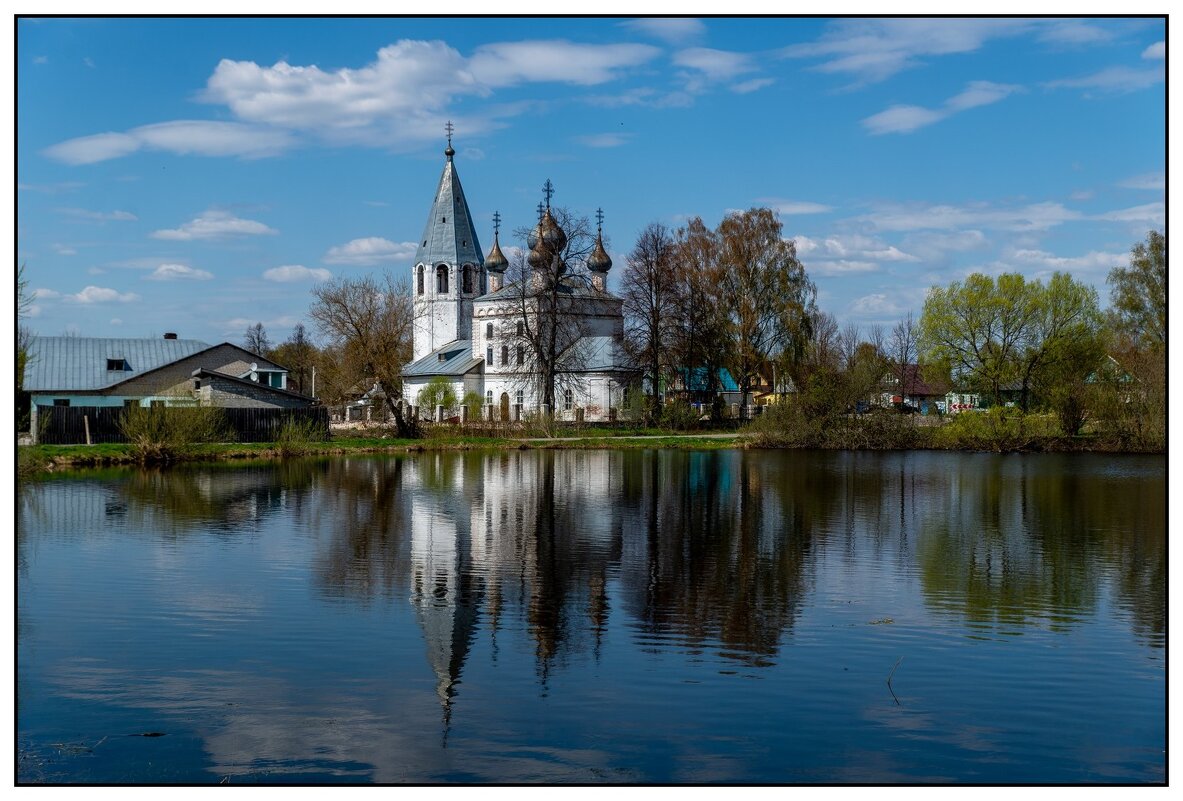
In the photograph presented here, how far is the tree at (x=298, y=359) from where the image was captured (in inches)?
3743

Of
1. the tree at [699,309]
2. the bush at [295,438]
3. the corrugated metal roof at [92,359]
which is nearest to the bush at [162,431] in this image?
the bush at [295,438]

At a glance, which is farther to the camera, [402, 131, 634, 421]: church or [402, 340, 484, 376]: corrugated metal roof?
[402, 340, 484, 376]: corrugated metal roof

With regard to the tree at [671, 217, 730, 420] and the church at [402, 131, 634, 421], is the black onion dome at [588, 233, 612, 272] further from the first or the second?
the tree at [671, 217, 730, 420]

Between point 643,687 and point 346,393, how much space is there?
59.8 metres

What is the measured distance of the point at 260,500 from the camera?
87.2 ft

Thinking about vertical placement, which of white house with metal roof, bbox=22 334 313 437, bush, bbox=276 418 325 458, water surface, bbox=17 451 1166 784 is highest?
white house with metal roof, bbox=22 334 313 437

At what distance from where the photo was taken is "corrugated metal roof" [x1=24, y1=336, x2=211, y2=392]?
57938 mm

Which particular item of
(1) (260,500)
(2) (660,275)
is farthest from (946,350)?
(1) (260,500)

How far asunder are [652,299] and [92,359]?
28473 mm

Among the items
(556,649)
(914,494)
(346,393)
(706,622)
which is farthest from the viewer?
(346,393)

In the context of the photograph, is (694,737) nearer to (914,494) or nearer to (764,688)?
(764,688)

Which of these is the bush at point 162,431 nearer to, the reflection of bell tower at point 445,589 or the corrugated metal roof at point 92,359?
the reflection of bell tower at point 445,589

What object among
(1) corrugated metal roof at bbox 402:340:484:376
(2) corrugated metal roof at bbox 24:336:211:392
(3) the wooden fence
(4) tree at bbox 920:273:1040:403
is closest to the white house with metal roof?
(2) corrugated metal roof at bbox 24:336:211:392

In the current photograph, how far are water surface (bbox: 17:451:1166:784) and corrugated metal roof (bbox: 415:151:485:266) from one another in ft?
188
